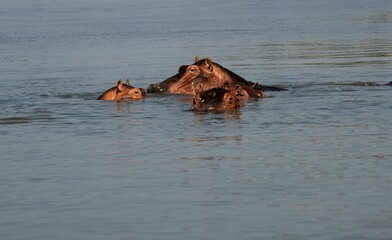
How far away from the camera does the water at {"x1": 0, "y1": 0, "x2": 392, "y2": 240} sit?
25.1 ft

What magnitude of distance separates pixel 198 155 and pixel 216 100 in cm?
414

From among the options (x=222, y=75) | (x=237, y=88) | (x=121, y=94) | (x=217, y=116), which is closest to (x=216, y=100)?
(x=217, y=116)

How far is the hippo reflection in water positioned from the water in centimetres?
46

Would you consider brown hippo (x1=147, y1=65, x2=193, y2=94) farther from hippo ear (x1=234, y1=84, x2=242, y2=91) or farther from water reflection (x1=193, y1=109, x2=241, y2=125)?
water reflection (x1=193, y1=109, x2=241, y2=125)

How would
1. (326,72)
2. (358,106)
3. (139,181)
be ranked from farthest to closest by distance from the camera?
(326,72) → (358,106) → (139,181)

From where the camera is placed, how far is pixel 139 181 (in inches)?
365

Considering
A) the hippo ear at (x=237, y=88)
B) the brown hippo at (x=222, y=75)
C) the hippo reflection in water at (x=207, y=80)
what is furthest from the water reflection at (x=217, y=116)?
the brown hippo at (x=222, y=75)

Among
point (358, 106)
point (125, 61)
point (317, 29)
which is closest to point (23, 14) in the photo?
point (317, 29)

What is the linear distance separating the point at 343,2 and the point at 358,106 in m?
46.3

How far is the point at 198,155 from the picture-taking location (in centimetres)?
1061

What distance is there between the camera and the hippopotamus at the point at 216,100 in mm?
14547

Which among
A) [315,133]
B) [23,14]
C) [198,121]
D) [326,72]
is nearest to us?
[315,133]

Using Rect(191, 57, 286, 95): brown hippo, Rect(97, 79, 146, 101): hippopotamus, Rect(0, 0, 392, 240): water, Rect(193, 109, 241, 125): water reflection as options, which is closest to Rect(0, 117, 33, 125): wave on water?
Rect(0, 0, 392, 240): water

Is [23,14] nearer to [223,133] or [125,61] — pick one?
[125,61]
